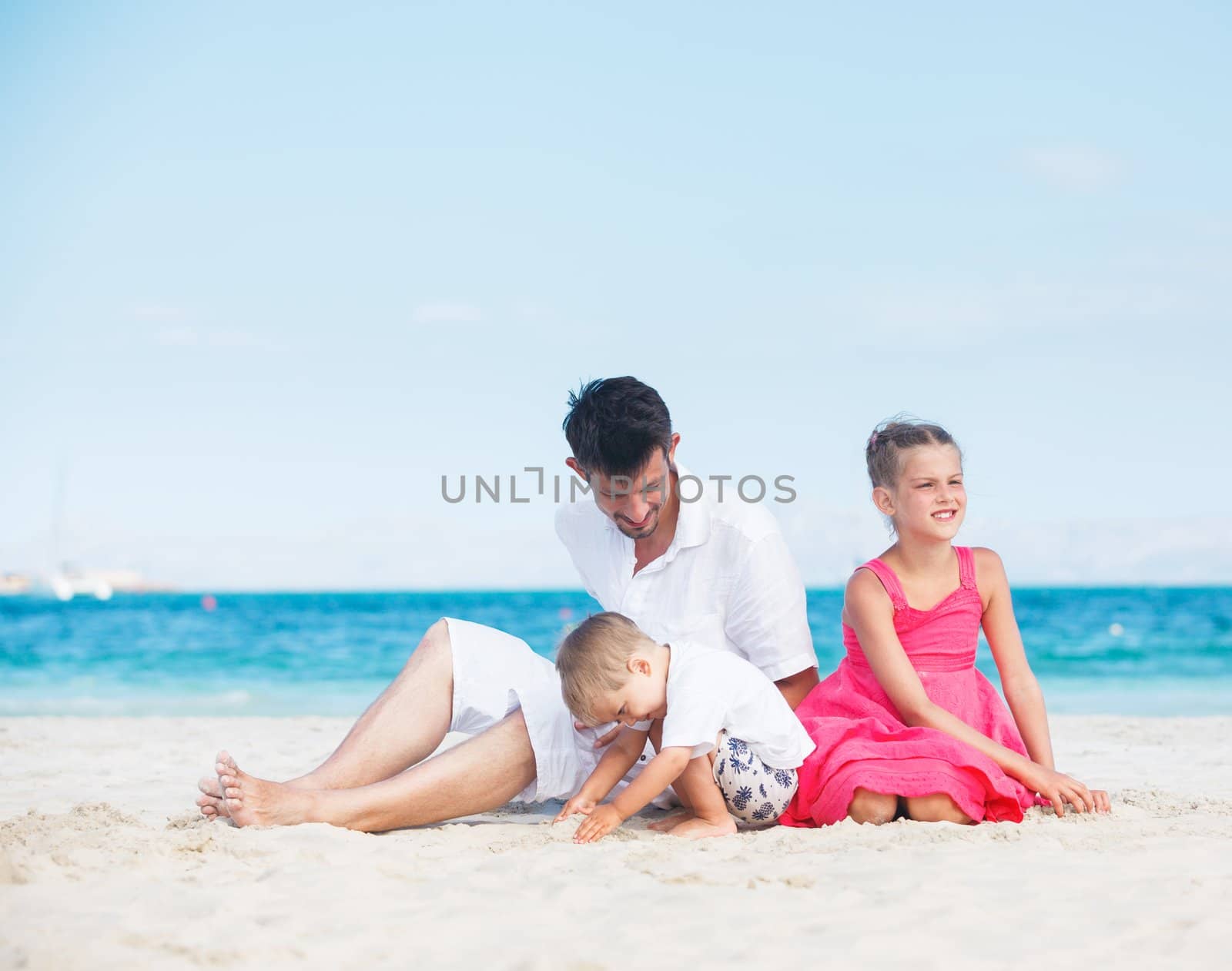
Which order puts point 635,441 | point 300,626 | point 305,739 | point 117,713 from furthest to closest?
point 300,626
point 117,713
point 305,739
point 635,441

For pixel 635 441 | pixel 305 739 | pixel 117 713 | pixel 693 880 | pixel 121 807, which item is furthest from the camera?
pixel 117 713

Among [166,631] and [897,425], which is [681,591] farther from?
[166,631]

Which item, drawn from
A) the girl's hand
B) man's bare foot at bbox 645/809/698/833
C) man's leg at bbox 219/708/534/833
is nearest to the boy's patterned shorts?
man's bare foot at bbox 645/809/698/833

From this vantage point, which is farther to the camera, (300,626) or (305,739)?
(300,626)

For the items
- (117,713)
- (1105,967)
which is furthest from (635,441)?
(117,713)

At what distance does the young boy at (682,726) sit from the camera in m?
2.91

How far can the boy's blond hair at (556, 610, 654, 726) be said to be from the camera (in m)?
2.96

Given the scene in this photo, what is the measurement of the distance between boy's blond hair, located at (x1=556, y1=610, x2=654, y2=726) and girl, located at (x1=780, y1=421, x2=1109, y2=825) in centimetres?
67

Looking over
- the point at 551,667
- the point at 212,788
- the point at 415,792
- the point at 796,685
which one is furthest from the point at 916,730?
the point at 212,788

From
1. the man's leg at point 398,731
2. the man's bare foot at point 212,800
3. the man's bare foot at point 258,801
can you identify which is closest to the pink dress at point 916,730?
the man's leg at point 398,731

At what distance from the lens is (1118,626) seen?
72.6ft

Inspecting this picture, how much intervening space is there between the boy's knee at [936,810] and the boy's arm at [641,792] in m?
0.70

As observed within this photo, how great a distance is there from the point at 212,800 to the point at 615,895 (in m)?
1.29

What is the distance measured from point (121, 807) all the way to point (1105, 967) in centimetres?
330
